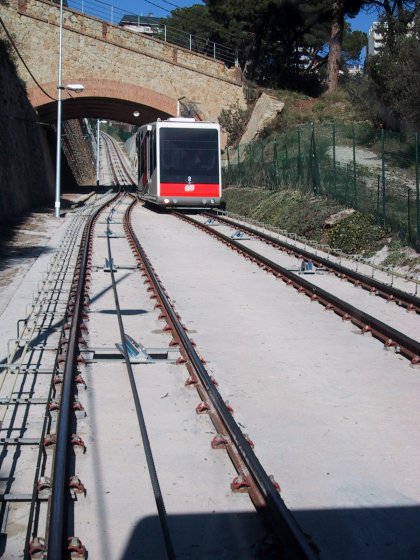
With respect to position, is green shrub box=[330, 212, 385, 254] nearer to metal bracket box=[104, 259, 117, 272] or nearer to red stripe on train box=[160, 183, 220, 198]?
metal bracket box=[104, 259, 117, 272]

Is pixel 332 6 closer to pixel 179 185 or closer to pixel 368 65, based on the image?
pixel 368 65

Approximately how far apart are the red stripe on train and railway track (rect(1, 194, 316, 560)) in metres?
18.8

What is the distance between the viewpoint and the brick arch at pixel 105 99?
150 ft

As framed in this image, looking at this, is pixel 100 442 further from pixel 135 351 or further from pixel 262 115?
pixel 262 115

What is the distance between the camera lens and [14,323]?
11.1m

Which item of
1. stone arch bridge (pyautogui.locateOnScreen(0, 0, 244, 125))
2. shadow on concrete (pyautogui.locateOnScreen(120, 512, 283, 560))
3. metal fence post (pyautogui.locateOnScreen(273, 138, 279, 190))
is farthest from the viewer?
stone arch bridge (pyautogui.locateOnScreen(0, 0, 244, 125))

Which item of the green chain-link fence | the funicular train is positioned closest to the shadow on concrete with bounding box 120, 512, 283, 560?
the green chain-link fence

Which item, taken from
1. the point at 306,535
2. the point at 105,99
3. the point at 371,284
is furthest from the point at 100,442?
the point at 105,99

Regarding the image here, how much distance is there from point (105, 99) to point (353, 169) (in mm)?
26840

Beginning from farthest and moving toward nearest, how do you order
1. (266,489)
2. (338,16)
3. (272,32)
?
1. (272,32)
2. (338,16)
3. (266,489)

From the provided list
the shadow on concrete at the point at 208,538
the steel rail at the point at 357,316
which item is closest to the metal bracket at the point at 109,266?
the steel rail at the point at 357,316

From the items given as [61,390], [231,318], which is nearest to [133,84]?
[231,318]

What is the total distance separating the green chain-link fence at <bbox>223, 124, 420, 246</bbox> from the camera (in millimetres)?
20938

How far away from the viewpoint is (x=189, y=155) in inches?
1204
